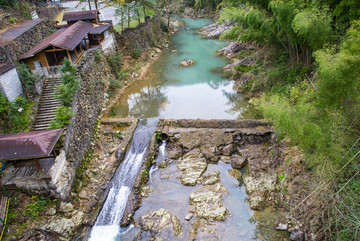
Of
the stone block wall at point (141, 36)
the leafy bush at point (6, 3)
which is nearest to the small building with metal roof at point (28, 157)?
the leafy bush at point (6, 3)

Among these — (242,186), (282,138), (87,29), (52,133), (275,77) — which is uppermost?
(87,29)

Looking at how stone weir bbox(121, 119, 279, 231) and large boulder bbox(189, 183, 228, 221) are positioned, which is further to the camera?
stone weir bbox(121, 119, 279, 231)

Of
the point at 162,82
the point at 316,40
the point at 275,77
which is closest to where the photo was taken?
the point at 316,40

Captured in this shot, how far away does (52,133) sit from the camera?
9.39 m

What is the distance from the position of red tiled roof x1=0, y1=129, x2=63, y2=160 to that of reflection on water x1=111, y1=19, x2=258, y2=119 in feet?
27.5

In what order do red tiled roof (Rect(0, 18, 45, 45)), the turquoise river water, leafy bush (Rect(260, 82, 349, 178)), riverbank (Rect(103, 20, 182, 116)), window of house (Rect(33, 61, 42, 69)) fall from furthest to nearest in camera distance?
1. riverbank (Rect(103, 20, 182, 116))
2. window of house (Rect(33, 61, 42, 69))
3. red tiled roof (Rect(0, 18, 45, 45))
4. the turquoise river water
5. leafy bush (Rect(260, 82, 349, 178))

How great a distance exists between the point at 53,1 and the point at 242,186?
38.3 metres

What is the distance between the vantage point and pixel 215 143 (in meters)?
13.9

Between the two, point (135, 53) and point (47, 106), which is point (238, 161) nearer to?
point (47, 106)

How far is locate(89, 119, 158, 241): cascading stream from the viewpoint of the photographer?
32.5 ft

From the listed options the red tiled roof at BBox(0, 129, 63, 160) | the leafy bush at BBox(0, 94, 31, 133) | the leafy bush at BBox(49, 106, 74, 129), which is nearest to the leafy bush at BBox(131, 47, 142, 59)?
the leafy bush at BBox(0, 94, 31, 133)

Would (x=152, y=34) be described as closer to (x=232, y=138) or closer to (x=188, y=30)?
(x=188, y=30)

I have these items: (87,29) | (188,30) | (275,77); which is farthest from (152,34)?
(275,77)

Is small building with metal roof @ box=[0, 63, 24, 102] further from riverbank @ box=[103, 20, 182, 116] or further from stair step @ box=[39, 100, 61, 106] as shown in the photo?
riverbank @ box=[103, 20, 182, 116]
